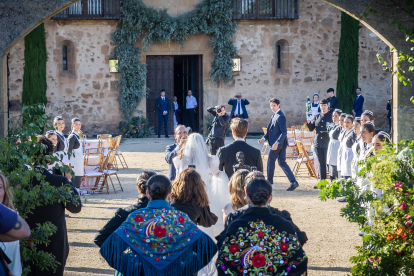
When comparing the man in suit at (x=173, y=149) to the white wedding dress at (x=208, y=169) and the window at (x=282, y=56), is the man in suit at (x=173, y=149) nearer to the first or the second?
the white wedding dress at (x=208, y=169)

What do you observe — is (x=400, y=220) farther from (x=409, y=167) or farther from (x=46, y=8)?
(x=46, y=8)

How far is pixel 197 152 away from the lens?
5.95 meters

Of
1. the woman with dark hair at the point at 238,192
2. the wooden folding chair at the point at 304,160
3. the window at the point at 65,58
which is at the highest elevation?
the window at the point at 65,58

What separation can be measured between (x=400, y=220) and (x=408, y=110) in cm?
298

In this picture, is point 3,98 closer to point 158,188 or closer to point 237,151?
point 237,151

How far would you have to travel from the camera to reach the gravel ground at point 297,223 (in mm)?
5828

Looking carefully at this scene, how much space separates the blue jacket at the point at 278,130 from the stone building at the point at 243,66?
32.9 ft

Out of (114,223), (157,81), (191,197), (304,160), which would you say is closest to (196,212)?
(191,197)

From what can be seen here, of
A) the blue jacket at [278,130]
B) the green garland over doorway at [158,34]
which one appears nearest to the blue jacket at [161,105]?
the green garland over doorway at [158,34]

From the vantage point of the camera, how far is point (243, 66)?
65.1ft

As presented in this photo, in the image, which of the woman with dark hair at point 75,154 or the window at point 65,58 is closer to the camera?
the woman with dark hair at point 75,154

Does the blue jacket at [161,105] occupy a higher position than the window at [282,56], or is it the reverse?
the window at [282,56]

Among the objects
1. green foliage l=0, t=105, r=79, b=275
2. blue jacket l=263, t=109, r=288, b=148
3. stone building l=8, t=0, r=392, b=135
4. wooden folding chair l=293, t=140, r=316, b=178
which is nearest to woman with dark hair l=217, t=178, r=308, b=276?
green foliage l=0, t=105, r=79, b=275

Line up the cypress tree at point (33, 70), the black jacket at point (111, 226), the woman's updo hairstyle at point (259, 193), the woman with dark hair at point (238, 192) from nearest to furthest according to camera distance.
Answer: the woman's updo hairstyle at point (259, 193) < the black jacket at point (111, 226) < the woman with dark hair at point (238, 192) < the cypress tree at point (33, 70)
